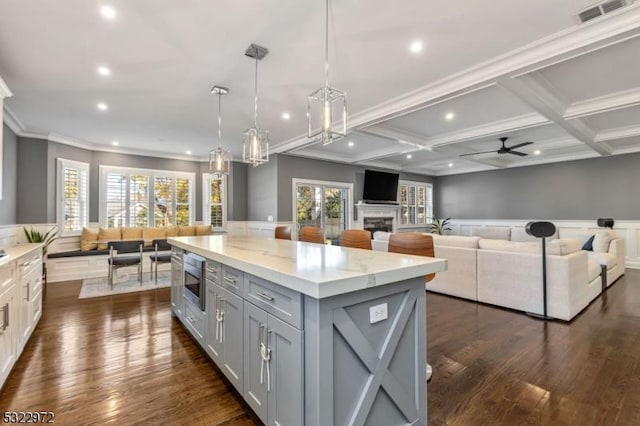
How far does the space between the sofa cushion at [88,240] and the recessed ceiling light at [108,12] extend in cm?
515

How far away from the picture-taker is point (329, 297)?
1347 mm

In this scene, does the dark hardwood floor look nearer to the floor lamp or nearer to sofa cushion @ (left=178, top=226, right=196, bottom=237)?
the floor lamp

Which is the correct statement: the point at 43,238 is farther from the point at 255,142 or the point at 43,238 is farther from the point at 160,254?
the point at 255,142

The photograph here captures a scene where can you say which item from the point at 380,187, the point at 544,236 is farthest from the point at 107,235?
the point at 544,236

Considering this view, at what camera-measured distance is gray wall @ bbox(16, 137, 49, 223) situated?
5.33 m

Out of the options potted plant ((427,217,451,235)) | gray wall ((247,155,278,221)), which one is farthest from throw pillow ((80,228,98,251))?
potted plant ((427,217,451,235))

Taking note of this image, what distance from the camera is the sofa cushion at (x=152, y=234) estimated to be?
6771mm

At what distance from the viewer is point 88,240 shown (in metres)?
6.07

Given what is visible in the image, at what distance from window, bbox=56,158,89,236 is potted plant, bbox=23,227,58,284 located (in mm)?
179

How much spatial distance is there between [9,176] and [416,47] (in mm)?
6343

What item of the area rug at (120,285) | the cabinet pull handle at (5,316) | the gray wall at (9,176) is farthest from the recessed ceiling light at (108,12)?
the area rug at (120,285)

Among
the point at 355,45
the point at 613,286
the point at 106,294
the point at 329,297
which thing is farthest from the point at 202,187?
the point at 613,286

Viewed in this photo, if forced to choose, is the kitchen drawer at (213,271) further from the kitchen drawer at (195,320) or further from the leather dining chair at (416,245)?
the leather dining chair at (416,245)

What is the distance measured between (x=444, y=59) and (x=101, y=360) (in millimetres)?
4357
